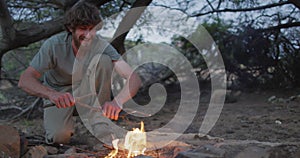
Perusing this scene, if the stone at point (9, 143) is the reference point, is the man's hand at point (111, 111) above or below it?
above

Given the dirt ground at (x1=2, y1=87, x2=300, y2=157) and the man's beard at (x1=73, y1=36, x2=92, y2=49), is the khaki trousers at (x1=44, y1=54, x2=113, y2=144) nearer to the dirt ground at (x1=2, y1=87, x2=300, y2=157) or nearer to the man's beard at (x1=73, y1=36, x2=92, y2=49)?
the dirt ground at (x1=2, y1=87, x2=300, y2=157)

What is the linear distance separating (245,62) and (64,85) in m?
3.32

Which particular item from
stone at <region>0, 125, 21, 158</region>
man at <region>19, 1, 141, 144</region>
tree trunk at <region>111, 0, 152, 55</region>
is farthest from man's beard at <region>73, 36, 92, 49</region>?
tree trunk at <region>111, 0, 152, 55</region>

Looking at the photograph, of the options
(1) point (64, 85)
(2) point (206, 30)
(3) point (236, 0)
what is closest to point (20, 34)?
(1) point (64, 85)

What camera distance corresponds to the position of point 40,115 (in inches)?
184

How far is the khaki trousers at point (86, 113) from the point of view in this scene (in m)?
2.90

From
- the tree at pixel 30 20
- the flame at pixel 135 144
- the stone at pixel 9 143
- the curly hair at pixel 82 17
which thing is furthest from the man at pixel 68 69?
the tree at pixel 30 20

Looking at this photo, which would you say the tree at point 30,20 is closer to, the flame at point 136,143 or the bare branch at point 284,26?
the bare branch at point 284,26

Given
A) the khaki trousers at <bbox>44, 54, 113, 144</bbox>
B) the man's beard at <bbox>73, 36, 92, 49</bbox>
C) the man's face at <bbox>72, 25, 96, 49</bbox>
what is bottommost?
the khaki trousers at <bbox>44, 54, 113, 144</bbox>

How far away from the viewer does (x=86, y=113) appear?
3.18 metres

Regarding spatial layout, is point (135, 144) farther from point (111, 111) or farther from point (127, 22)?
point (127, 22)

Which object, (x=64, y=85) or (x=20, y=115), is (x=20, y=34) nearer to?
(x=64, y=85)

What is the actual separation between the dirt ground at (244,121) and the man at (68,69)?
22cm

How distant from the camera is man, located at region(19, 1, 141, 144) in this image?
2520mm
